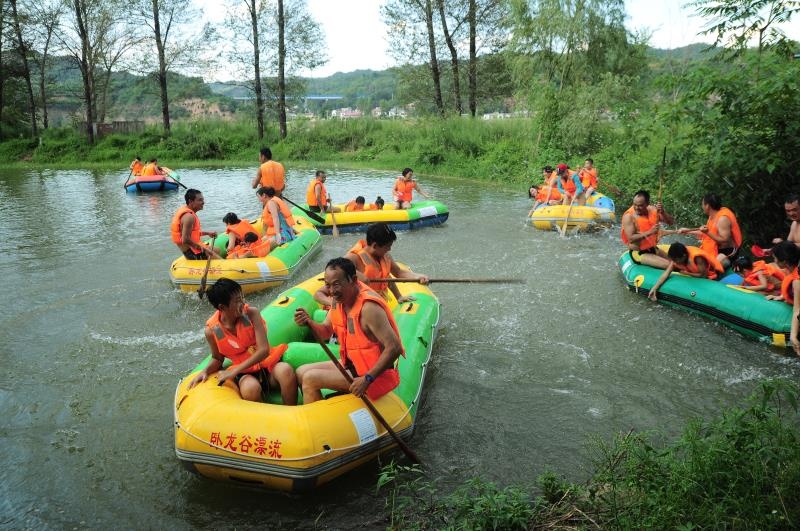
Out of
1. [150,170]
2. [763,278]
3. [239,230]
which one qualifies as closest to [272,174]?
[239,230]

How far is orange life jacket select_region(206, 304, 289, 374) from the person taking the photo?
3.88 meters

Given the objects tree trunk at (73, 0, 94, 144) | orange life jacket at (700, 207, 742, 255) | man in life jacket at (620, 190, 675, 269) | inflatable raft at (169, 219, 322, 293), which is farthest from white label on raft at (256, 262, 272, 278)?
tree trunk at (73, 0, 94, 144)

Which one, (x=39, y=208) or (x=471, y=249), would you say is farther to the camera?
(x=39, y=208)

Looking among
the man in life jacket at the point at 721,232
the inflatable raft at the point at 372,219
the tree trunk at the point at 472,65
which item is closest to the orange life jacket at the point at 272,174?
the inflatable raft at the point at 372,219

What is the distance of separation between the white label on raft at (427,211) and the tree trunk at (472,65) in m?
13.8

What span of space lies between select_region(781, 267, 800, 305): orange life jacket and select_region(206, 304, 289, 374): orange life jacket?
4584mm

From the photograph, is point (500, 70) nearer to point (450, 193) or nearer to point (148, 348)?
point (450, 193)

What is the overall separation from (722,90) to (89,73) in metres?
28.0

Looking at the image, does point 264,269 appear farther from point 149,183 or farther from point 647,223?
point 149,183

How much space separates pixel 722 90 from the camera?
7.13 meters

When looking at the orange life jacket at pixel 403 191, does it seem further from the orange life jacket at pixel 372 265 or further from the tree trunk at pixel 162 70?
the tree trunk at pixel 162 70

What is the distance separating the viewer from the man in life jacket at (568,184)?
35.7 ft

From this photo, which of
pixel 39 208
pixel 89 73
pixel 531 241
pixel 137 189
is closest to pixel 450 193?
pixel 531 241

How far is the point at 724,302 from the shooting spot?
19.3ft
